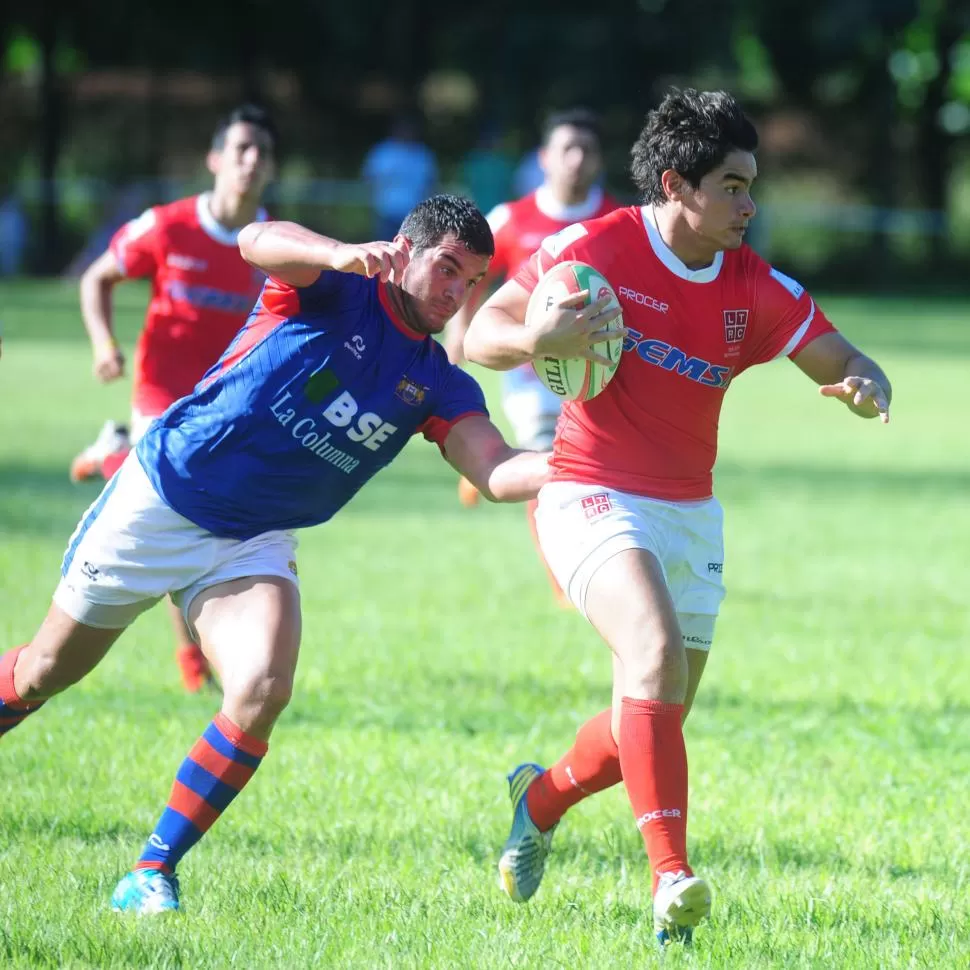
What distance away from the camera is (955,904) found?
16.3 ft

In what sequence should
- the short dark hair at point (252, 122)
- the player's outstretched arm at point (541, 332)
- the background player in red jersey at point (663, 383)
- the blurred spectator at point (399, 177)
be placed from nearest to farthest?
the player's outstretched arm at point (541, 332)
the background player in red jersey at point (663, 383)
the short dark hair at point (252, 122)
the blurred spectator at point (399, 177)

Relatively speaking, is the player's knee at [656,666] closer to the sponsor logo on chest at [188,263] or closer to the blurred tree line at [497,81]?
the sponsor logo on chest at [188,263]

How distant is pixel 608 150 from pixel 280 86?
878 centimetres

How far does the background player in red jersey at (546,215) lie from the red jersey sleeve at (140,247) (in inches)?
74.5

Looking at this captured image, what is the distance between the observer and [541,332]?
14.8ft

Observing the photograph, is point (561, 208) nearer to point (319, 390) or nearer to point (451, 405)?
point (451, 405)

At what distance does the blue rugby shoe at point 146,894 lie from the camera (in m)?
Answer: 4.61

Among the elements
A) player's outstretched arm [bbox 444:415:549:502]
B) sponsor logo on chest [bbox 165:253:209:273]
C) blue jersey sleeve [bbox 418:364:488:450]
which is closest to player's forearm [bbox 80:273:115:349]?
sponsor logo on chest [bbox 165:253:209:273]

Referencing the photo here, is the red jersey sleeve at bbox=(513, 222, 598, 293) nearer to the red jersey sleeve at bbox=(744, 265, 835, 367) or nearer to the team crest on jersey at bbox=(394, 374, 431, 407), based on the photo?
the team crest on jersey at bbox=(394, 374, 431, 407)

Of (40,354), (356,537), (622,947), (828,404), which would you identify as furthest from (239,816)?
(40,354)

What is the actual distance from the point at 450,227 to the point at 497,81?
3530 cm

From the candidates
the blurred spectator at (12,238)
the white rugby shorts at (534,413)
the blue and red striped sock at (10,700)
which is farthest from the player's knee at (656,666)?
the blurred spectator at (12,238)

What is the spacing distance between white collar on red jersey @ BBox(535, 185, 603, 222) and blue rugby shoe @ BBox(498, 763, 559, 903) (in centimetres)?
522

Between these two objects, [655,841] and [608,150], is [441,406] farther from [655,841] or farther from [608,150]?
[608,150]
